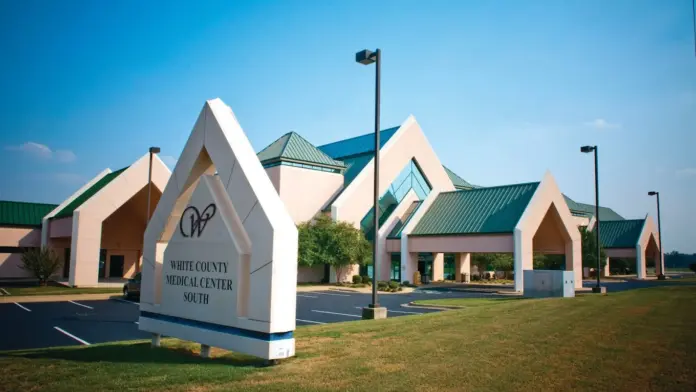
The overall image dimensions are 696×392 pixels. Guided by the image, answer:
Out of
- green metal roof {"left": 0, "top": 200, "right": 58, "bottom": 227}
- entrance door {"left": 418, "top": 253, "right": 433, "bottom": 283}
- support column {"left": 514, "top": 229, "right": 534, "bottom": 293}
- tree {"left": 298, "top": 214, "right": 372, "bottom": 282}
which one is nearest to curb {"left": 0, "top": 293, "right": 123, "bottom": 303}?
tree {"left": 298, "top": 214, "right": 372, "bottom": 282}

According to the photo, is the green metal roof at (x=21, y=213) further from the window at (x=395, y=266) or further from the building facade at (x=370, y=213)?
the window at (x=395, y=266)

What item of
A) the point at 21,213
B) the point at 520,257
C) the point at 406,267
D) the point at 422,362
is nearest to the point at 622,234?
the point at 520,257

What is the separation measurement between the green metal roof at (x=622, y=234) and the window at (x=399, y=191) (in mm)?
28105

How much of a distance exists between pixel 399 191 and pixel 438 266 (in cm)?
831

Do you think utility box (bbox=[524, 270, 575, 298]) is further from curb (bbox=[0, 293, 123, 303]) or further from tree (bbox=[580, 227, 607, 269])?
tree (bbox=[580, 227, 607, 269])

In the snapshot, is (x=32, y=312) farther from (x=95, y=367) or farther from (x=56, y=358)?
(x=95, y=367)

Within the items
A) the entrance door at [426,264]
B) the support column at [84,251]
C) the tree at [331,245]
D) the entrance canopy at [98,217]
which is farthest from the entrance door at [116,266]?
the entrance door at [426,264]

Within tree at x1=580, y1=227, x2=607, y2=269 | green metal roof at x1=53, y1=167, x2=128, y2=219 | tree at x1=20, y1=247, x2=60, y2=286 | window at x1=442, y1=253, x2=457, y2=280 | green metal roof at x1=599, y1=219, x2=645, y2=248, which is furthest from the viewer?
green metal roof at x1=599, y1=219, x2=645, y2=248

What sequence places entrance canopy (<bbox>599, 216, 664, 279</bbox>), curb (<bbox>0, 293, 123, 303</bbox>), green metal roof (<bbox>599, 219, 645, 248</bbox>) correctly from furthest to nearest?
green metal roof (<bbox>599, 219, 645, 248</bbox>)
entrance canopy (<bbox>599, 216, 664, 279</bbox>)
curb (<bbox>0, 293, 123, 303</bbox>)

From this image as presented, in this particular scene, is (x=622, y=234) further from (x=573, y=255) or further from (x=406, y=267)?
(x=406, y=267)

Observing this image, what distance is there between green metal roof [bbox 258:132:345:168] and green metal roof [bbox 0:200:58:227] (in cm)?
2186

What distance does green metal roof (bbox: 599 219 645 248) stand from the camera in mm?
60469

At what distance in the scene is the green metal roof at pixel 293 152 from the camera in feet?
138

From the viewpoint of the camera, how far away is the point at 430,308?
21.3m
